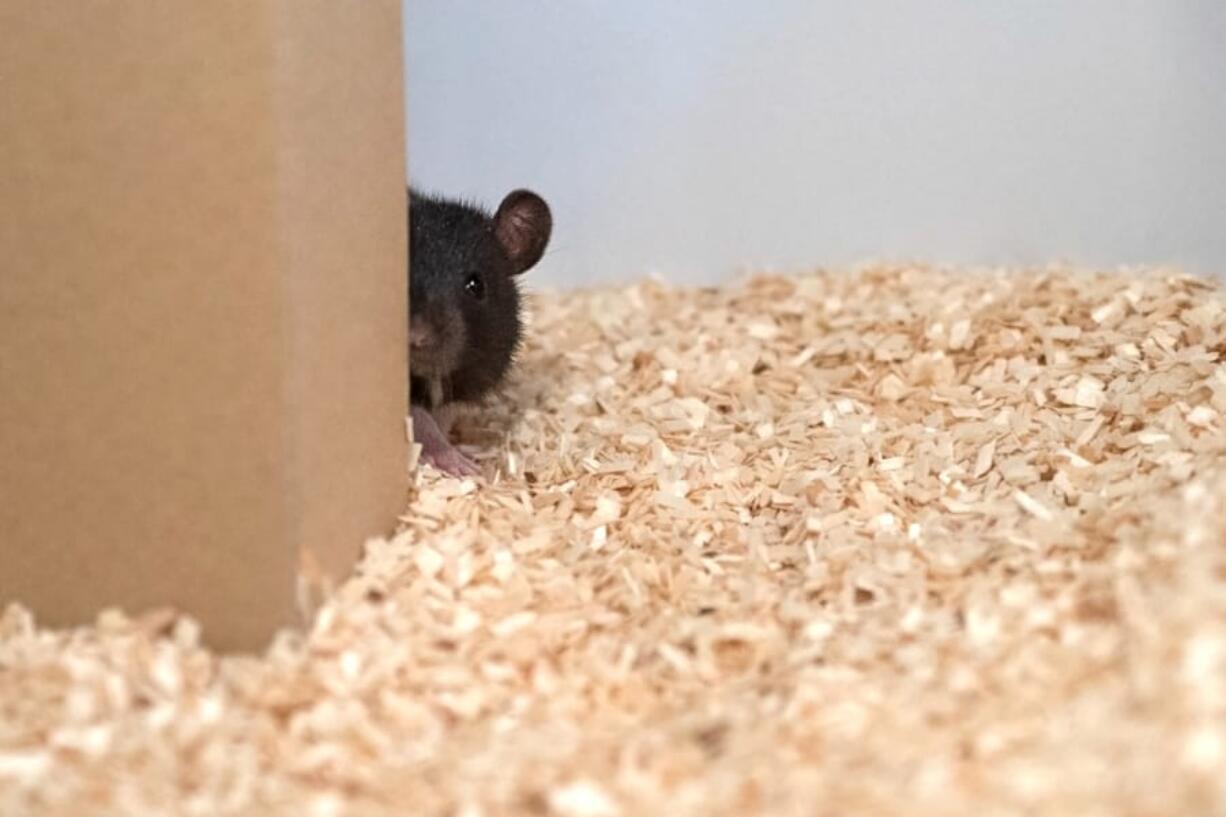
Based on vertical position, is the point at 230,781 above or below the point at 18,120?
below

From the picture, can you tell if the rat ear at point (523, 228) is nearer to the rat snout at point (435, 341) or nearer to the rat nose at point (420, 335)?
the rat snout at point (435, 341)

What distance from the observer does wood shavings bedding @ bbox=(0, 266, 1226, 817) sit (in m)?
1.75

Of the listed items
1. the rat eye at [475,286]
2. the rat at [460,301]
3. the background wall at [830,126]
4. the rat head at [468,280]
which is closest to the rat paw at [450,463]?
the rat at [460,301]

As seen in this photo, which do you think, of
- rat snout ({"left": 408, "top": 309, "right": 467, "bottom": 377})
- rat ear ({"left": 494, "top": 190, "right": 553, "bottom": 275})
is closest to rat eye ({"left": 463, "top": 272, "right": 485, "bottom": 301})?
rat snout ({"left": 408, "top": 309, "right": 467, "bottom": 377})

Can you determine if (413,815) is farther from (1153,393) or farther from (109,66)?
(1153,393)

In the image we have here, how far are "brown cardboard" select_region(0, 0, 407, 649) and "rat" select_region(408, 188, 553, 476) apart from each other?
863mm

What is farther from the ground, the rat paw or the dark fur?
the dark fur

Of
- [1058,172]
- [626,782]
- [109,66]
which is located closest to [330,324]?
[109,66]

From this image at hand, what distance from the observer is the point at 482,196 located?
459 cm

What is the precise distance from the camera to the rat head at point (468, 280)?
3197 millimetres

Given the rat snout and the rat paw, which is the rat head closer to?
the rat snout

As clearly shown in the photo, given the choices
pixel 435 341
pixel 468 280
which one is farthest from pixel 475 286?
pixel 435 341

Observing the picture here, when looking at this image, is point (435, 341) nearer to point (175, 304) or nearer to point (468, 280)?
point (468, 280)

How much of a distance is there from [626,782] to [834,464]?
4.89ft
